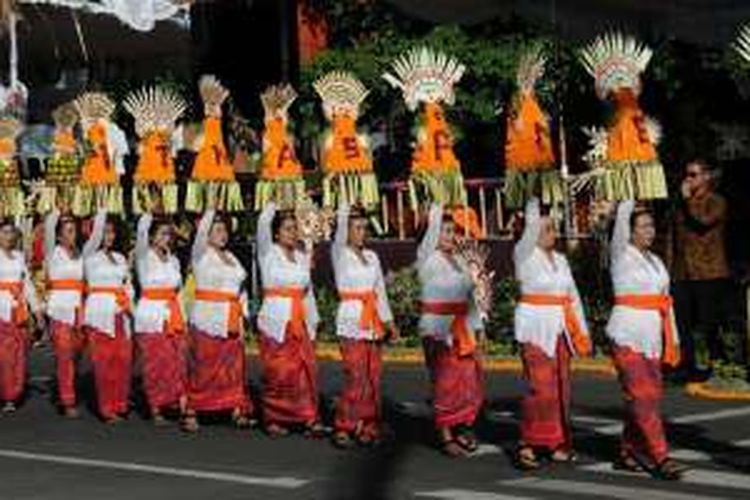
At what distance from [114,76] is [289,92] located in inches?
597

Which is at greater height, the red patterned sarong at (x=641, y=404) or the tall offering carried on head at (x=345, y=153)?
the tall offering carried on head at (x=345, y=153)

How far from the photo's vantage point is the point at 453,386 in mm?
12023

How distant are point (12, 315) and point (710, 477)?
7346mm

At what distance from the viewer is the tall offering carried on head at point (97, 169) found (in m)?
14.9

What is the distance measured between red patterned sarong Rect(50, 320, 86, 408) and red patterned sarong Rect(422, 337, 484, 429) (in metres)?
4.25

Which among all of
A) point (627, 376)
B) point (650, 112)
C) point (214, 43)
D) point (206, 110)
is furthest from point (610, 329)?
point (214, 43)

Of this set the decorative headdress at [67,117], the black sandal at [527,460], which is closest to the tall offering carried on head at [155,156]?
the decorative headdress at [67,117]

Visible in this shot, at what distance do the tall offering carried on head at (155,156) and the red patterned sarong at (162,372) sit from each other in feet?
3.44

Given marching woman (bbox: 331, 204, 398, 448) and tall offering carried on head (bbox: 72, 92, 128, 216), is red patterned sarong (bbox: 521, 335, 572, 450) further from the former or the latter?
tall offering carried on head (bbox: 72, 92, 128, 216)

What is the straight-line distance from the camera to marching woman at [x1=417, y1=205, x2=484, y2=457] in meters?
12.0

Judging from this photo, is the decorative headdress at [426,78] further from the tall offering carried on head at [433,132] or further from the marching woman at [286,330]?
the marching woman at [286,330]

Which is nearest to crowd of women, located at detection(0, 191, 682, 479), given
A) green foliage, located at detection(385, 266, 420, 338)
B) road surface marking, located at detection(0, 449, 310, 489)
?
road surface marking, located at detection(0, 449, 310, 489)

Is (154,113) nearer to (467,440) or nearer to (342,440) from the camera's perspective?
(342,440)

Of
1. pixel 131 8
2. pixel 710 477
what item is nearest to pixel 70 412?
pixel 710 477
